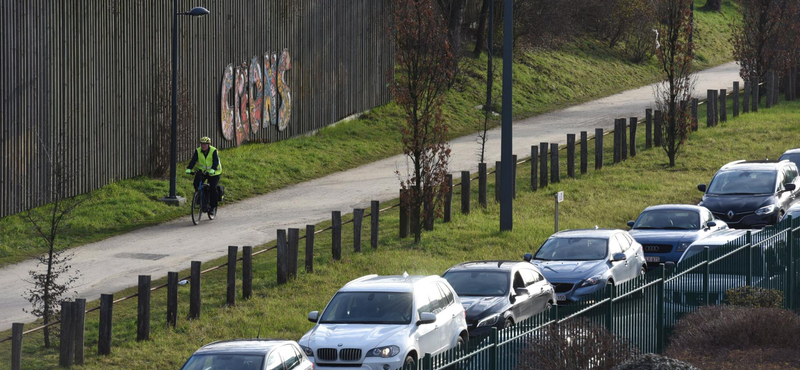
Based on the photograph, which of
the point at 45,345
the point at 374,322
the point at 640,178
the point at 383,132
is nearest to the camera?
the point at 374,322

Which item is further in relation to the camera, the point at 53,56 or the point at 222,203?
the point at 222,203

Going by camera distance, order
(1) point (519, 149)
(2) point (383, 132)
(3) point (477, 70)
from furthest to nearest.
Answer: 1. (3) point (477, 70)
2. (2) point (383, 132)
3. (1) point (519, 149)

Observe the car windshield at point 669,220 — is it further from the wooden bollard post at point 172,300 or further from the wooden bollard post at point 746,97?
the wooden bollard post at point 746,97

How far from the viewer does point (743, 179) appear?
972 inches

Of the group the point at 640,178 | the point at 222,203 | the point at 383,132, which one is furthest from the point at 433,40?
the point at 383,132

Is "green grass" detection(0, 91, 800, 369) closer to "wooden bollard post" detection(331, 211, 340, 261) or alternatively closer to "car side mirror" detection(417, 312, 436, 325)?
"wooden bollard post" detection(331, 211, 340, 261)

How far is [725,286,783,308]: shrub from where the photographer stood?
1410cm

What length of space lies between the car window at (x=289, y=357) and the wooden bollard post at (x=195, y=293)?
14.7 feet

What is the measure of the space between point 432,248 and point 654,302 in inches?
336

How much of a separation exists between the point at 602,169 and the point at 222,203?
1080cm

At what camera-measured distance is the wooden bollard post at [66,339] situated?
1408 cm

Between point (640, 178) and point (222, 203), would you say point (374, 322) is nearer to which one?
point (222, 203)

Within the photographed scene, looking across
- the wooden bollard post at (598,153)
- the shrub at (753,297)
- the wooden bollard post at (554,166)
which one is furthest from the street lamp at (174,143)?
the shrub at (753,297)

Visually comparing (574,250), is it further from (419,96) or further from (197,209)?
(197,209)
